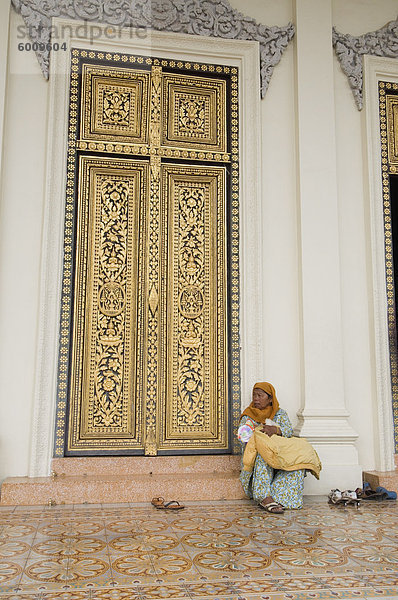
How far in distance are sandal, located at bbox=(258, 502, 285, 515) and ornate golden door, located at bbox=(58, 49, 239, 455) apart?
0.81 m

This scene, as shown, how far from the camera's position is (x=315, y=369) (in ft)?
14.4

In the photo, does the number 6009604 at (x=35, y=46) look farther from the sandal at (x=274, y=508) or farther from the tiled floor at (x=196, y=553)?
the sandal at (x=274, y=508)

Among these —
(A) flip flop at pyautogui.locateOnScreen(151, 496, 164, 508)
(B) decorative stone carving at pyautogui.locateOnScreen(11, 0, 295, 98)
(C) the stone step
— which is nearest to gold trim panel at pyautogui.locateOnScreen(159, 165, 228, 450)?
(C) the stone step

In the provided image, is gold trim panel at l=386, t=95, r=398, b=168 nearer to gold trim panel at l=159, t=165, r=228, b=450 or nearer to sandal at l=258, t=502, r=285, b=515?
gold trim panel at l=159, t=165, r=228, b=450

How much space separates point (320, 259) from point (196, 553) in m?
2.55

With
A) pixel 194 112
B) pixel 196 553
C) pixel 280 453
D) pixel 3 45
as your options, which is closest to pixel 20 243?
pixel 3 45

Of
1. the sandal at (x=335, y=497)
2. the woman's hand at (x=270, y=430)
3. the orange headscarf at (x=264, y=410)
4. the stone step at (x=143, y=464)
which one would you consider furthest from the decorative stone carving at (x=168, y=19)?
the sandal at (x=335, y=497)

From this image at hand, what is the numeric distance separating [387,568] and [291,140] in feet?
10.8

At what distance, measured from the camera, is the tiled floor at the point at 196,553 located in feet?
7.12

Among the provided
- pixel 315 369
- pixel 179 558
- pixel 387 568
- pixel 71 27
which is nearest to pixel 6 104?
pixel 71 27

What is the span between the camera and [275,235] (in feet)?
15.1

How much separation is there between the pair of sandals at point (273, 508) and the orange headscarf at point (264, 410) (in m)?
0.59

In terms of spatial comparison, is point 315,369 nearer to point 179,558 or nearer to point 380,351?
point 380,351

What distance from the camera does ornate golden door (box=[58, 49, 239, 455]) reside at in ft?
13.8
